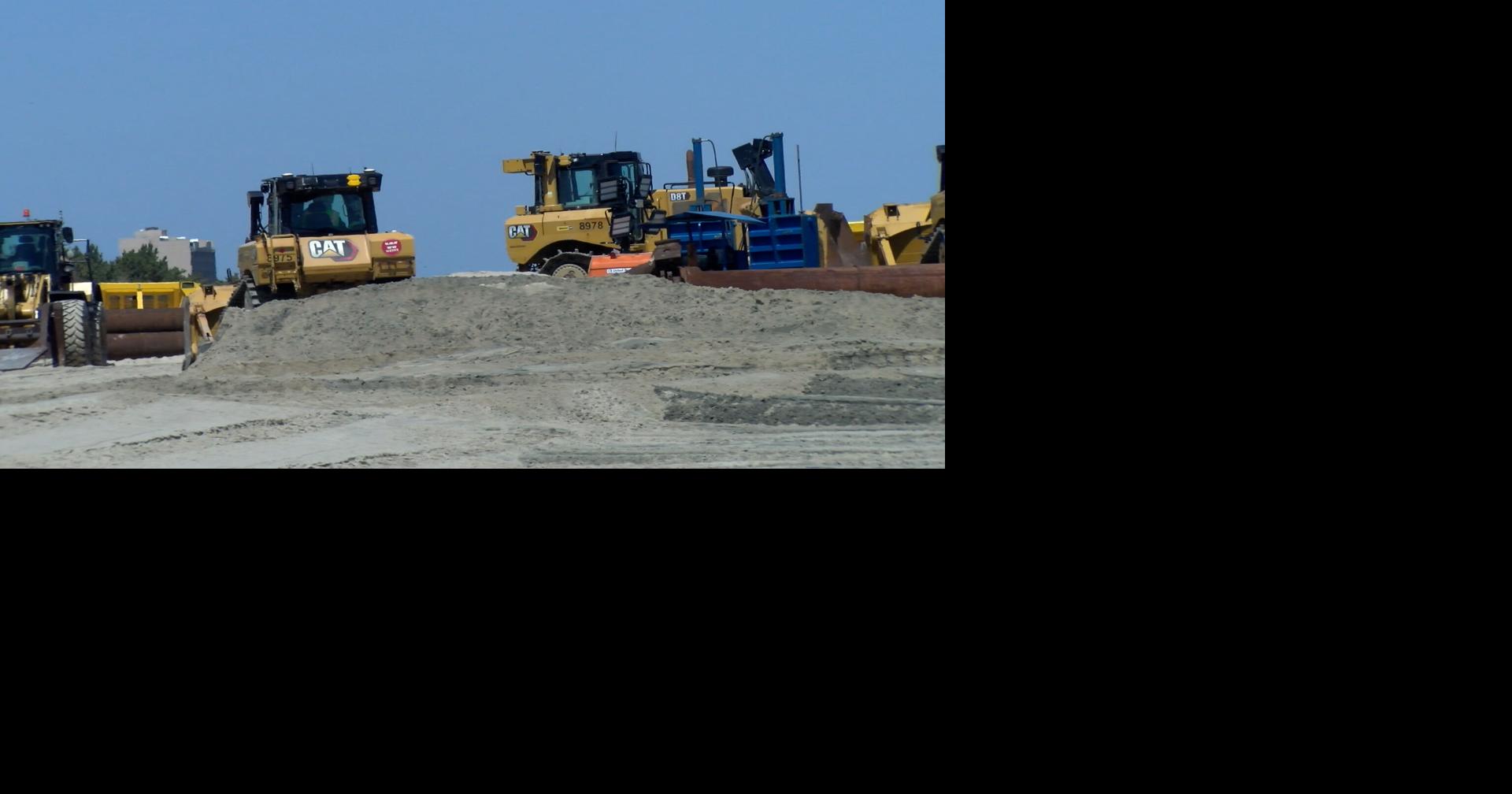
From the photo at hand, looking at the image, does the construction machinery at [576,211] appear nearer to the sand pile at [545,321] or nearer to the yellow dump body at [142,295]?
the sand pile at [545,321]

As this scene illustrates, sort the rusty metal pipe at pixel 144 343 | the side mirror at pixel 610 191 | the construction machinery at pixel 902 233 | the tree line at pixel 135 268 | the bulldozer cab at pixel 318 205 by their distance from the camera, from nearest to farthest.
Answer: the rusty metal pipe at pixel 144 343, the construction machinery at pixel 902 233, the bulldozer cab at pixel 318 205, the side mirror at pixel 610 191, the tree line at pixel 135 268

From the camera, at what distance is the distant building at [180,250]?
72500 millimetres

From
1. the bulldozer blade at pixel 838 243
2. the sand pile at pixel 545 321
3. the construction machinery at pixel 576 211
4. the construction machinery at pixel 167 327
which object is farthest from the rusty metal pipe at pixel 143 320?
the bulldozer blade at pixel 838 243

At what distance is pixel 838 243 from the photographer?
19.5 meters

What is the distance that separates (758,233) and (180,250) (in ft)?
244

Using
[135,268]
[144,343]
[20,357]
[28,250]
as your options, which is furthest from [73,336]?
[135,268]

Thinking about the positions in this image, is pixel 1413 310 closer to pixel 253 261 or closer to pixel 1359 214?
pixel 1359 214

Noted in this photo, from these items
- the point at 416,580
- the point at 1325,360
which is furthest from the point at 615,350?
the point at 1325,360

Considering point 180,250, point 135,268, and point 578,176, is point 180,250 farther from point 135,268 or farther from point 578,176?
point 578,176

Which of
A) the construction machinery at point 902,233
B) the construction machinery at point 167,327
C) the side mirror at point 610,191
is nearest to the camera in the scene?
the construction machinery at point 167,327

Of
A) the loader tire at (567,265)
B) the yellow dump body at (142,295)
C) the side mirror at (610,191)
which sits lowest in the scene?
the yellow dump body at (142,295)

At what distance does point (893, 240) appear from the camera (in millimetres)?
19234

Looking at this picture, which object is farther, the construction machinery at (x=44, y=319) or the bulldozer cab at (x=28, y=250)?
the bulldozer cab at (x=28, y=250)

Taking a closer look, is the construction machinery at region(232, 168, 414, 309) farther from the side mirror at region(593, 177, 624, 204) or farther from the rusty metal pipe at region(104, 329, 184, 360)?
the side mirror at region(593, 177, 624, 204)
